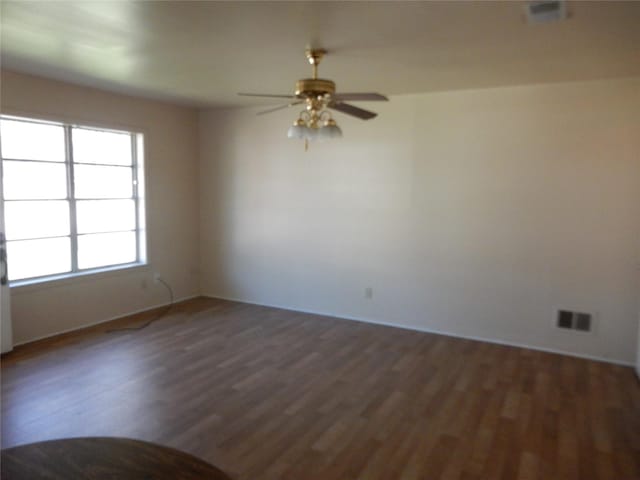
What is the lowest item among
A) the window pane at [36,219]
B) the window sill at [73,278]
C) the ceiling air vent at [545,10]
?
the window sill at [73,278]

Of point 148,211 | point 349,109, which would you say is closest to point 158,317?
point 148,211

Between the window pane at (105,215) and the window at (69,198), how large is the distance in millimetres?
11

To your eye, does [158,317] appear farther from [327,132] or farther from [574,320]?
[574,320]

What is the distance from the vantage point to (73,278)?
466 cm

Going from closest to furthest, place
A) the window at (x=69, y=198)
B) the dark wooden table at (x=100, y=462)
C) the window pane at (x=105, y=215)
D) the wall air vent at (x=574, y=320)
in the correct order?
the dark wooden table at (x=100, y=462), the wall air vent at (x=574, y=320), the window at (x=69, y=198), the window pane at (x=105, y=215)

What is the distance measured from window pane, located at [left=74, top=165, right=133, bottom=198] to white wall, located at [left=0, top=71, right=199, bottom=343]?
26 cm

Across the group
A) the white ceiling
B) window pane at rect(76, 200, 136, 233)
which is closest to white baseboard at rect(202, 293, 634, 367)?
window pane at rect(76, 200, 136, 233)

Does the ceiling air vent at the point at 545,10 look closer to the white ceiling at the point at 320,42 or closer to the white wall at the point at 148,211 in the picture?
the white ceiling at the point at 320,42

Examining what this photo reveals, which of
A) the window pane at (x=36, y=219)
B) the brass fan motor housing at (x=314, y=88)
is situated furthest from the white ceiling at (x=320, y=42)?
the window pane at (x=36, y=219)

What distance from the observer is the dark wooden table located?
1242 millimetres

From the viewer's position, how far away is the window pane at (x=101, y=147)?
4730 millimetres

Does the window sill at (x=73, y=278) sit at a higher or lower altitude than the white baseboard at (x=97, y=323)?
higher

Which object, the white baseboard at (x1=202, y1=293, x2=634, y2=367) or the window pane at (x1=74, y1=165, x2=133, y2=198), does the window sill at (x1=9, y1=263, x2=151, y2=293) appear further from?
the white baseboard at (x1=202, y1=293, x2=634, y2=367)

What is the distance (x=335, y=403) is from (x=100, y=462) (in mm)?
2105
